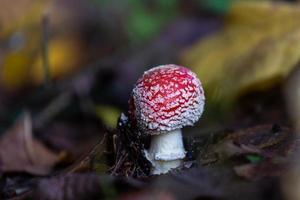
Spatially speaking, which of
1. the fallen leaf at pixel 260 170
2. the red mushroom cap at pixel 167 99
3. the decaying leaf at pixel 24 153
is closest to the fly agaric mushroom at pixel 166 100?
the red mushroom cap at pixel 167 99

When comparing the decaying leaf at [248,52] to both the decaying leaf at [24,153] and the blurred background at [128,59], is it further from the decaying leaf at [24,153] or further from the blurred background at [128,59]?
the decaying leaf at [24,153]

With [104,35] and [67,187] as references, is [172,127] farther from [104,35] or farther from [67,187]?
[104,35]

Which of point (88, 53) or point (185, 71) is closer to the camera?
point (185, 71)

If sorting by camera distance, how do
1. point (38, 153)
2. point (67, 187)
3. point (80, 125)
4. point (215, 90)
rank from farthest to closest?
point (80, 125) < point (215, 90) < point (38, 153) < point (67, 187)

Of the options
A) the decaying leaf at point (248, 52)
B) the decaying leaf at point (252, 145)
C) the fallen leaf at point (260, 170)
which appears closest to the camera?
the fallen leaf at point (260, 170)

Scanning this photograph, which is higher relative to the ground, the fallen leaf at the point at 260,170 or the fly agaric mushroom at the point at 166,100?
the fly agaric mushroom at the point at 166,100

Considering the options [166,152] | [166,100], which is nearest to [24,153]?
[166,152]

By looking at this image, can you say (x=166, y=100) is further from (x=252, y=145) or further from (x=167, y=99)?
(x=252, y=145)

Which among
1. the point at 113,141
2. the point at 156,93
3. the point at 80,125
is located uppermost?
the point at 156,93

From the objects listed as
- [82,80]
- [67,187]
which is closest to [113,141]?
[67,187]
